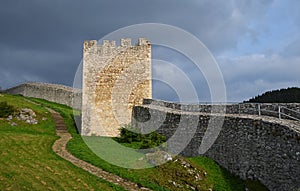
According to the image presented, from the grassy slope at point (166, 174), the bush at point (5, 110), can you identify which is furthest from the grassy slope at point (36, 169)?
the bush at point (5, 110)

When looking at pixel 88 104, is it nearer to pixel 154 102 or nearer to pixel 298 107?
pixel 154 102

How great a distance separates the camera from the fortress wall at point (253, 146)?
1261 cm

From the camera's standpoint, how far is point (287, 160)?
12.7 m

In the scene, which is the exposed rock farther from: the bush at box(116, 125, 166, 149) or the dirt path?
the bush at box(116, 125, 166, 149)

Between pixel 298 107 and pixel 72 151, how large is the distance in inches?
432

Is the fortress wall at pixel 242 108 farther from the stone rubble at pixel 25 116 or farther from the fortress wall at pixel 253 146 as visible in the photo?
the stone rubble at pixel 25 116

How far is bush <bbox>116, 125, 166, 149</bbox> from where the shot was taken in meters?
19.7

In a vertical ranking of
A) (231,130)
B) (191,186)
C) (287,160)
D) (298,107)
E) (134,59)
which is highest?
(134,59)

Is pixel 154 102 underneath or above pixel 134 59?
underneath

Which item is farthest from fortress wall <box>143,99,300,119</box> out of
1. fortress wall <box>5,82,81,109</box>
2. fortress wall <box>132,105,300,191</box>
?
fortress wall <box>5,82,81,109</box>

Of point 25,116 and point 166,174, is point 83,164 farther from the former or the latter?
point 25,116

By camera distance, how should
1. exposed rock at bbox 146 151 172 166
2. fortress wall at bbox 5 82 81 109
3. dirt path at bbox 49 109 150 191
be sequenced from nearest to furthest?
dirt path at bbox 49 109 150 191
exposed rock at bbox 146 151 172 166
fortress wall at bbox 5 82 81 109

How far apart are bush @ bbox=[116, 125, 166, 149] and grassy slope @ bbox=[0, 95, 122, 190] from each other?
4.47 m

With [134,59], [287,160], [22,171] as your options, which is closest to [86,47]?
[134,59]
